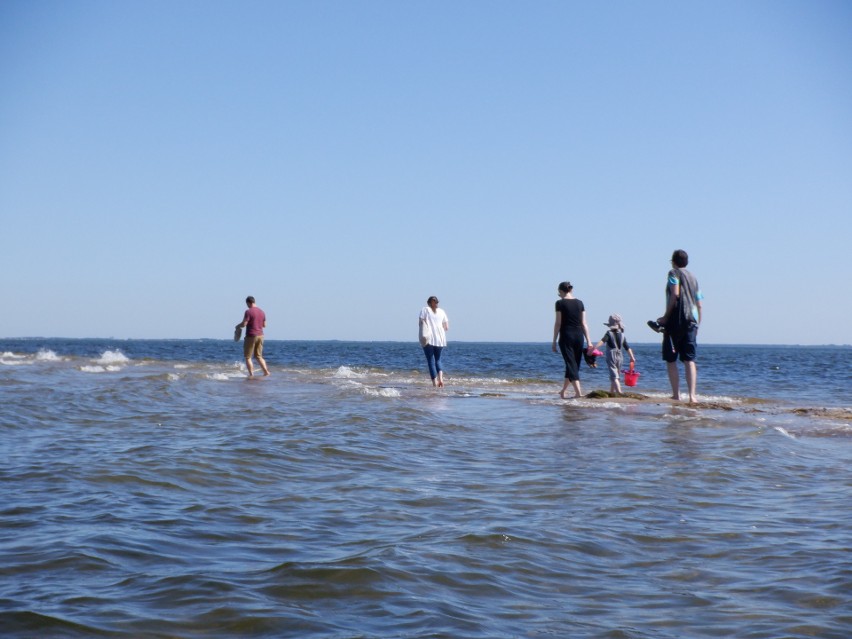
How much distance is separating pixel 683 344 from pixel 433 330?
586 cm

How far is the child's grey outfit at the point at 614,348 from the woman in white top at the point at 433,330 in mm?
3572

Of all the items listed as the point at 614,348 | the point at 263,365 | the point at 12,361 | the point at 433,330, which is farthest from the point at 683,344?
the point at 12,361

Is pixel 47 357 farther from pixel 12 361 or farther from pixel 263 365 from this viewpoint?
pixel 263 365

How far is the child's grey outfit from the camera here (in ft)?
42.1

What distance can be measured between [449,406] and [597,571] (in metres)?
7.86

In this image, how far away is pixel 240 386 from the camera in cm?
1550

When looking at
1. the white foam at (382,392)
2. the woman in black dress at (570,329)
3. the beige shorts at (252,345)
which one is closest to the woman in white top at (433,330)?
the white foam at (382,392)

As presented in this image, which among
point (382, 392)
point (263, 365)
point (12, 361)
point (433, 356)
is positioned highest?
point (433, 356)

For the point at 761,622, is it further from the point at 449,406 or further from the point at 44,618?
the point at 449,406

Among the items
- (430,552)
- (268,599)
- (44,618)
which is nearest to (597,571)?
(430,552)

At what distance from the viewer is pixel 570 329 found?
12.4 m

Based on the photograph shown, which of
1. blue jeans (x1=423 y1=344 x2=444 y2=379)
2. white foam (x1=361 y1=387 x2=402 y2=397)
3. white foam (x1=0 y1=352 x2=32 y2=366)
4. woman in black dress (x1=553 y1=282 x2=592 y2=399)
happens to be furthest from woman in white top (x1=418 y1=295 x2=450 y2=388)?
white foam (x1=0 y1=352 x2=32 y2=366)

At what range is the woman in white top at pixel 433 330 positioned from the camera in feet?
50.2

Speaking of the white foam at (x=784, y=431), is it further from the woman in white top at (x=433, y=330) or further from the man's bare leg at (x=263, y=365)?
the man's bare leg at (x=263, y=365)
